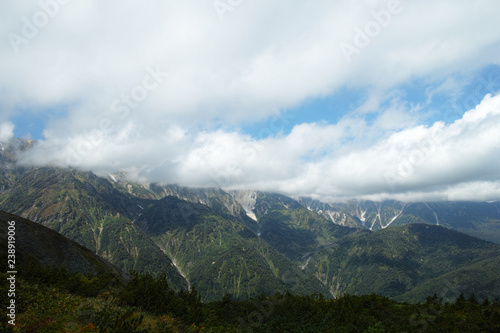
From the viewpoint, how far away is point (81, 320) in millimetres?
24594

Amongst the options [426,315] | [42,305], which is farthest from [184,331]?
[426,315]

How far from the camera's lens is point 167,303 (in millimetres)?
50250

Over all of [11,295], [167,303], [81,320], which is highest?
[11,295]

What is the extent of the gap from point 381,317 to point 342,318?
9285 millimetres

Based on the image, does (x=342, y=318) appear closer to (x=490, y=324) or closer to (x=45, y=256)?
(x=490, y=324)

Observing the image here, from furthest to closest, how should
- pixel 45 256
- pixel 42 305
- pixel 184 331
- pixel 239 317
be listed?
pixel 45 256
pixel 239 317
pixel 184 331
pixel 42 305

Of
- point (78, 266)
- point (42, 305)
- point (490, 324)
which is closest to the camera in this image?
point (42, 305)

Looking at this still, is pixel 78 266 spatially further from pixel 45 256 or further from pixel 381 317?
pixel 381 317

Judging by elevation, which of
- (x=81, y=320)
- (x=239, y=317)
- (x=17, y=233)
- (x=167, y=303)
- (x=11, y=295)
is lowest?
(x=239, y=317)

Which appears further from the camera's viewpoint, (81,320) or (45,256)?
(45,256)

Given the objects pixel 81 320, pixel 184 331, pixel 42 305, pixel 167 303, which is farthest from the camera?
pixel 167 303

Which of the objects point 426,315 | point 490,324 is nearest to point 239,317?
point 426,315

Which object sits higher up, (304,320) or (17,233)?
(17,233)

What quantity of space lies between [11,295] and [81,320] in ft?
27.1
